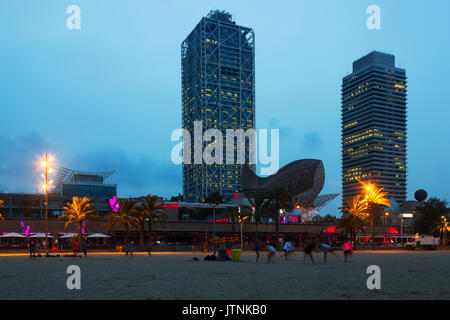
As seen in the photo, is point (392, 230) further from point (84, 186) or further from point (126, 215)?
point (84, 186)

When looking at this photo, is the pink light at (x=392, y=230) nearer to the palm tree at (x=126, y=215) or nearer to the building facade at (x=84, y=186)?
the palm tree at (x=126, y=215)

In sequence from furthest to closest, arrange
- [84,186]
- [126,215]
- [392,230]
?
[84,186], [392,230], [126,215]

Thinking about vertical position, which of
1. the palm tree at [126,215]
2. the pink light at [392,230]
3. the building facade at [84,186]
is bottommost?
the pink light at [392,230]

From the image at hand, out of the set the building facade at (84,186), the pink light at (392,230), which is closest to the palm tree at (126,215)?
the pink light at (392,230)

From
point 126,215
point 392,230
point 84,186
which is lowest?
point 392,230

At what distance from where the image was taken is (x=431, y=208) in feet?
388

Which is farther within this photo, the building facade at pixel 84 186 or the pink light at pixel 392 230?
the building facade at pixel 84 186

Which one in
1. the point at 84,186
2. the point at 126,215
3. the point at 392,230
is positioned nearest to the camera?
the point at 126,215

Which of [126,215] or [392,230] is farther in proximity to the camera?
[392,230]

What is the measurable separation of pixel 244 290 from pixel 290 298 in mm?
2335

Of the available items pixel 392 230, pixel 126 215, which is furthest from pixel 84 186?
pixel 392 230
